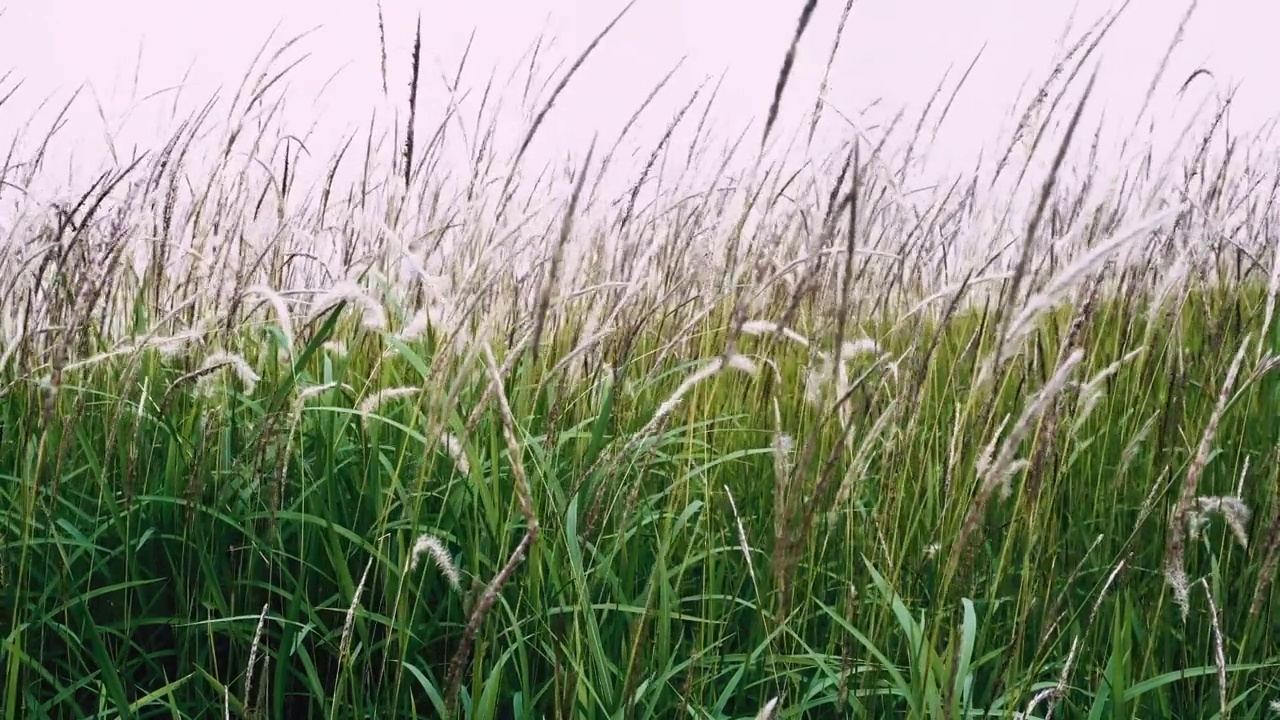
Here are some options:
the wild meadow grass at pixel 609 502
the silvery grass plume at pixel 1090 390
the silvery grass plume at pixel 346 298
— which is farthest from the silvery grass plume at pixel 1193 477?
the silvery grass plume at pixel 346 298

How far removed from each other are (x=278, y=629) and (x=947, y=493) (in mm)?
766

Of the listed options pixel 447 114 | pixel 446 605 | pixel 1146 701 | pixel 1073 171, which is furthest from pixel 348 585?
pixel 1073 171

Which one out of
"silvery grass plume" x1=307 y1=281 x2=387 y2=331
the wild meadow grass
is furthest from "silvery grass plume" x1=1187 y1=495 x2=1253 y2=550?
"silvery grass plume" x1=307 y1=281 x2=387 y2=331

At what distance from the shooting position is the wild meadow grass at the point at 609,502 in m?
0.93

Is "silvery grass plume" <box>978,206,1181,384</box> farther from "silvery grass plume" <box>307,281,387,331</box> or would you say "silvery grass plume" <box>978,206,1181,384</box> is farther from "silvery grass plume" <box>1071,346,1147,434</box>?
"silvery grass plume" <box>307,281,387,331</box>

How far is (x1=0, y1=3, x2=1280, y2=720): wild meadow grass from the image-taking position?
93cm

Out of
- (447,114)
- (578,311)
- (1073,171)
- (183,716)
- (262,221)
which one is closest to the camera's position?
(183,716)

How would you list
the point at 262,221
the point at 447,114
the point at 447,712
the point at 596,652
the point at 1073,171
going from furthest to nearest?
1. the point at 1073,171
2. the point at 262,221
3. the point at 447,114
4. the point at 596,652
5. the point at 447,712

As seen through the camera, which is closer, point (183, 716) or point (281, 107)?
point (183, 716)

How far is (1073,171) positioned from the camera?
2.66 m

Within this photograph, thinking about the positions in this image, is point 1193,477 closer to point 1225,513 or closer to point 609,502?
point 1225,513

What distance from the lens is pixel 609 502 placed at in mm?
1222

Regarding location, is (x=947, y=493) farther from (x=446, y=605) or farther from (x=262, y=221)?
(x=262, y=221)

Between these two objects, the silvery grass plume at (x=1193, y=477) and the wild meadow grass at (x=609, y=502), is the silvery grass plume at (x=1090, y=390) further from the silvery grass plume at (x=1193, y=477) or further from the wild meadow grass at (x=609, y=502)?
the silvery grass plume at (x=1193, y=477)
